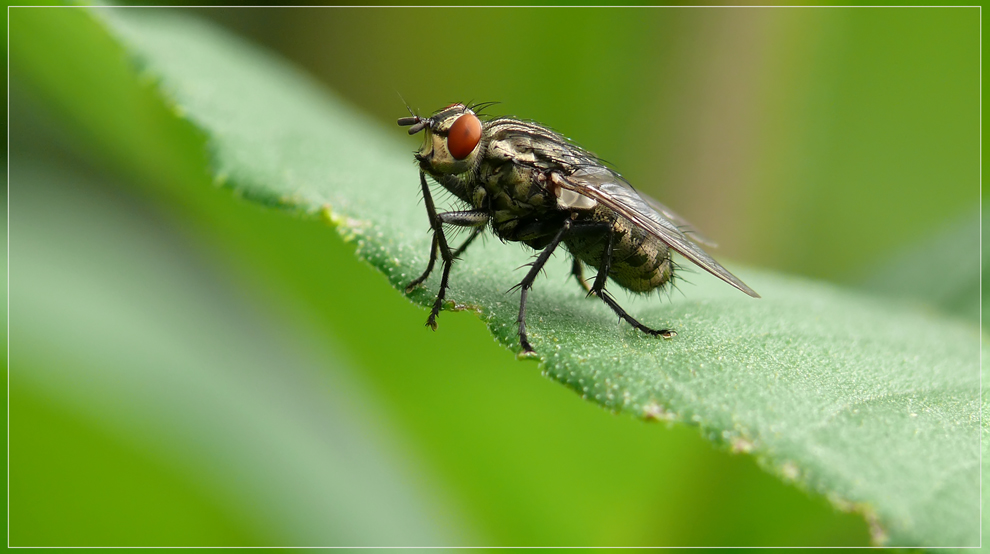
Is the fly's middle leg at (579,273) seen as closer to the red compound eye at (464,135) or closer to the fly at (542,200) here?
the fly at (542,200)

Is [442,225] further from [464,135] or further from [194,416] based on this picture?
[194,416]

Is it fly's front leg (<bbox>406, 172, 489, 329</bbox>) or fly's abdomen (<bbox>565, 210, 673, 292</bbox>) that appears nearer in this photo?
fly's front leg (<bbox>406, 172, 489, 329</bbox>)

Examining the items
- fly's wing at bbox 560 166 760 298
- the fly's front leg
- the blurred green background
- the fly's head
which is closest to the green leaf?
the blurred green background

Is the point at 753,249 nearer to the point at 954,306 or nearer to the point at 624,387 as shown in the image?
the point at 954,306

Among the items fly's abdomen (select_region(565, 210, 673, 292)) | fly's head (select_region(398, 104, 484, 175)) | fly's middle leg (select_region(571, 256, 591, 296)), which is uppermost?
fly's head (select_region(398, 104, 484, 175))

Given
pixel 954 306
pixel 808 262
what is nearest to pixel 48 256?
pixel 954 306

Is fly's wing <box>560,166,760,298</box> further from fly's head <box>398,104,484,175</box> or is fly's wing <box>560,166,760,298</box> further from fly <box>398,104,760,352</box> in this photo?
fly's head <box>398,104,484,175</box>

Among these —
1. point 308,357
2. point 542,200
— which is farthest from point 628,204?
point 308,357
